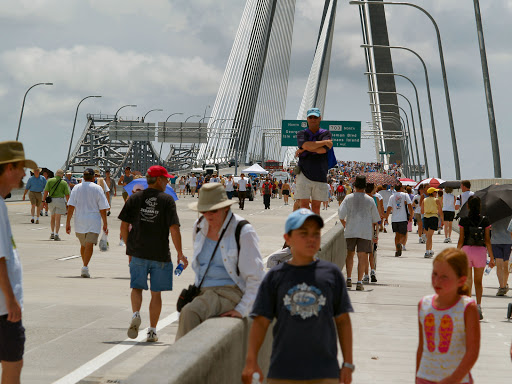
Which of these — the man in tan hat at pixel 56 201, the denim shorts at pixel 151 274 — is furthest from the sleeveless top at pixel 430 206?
the denim shorts at pixel 151 274

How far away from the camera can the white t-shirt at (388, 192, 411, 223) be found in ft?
74.9

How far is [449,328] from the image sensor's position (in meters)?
5.10

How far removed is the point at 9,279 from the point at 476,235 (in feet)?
25.1

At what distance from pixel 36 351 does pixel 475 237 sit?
229 inches

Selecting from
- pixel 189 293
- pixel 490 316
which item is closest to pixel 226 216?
pixel 189 293

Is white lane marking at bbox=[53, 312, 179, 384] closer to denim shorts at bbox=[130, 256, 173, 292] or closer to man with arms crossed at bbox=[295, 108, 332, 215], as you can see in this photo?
denim shorts at bbox=[130, 256, 173, 292]

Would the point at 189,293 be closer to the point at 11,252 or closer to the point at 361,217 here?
the point at 11,252

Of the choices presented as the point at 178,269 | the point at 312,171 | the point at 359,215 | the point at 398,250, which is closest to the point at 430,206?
the point at 398,250

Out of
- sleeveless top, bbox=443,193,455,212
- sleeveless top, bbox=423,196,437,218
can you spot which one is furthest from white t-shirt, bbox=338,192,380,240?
sleeveless top, bbox=443,193,455,212

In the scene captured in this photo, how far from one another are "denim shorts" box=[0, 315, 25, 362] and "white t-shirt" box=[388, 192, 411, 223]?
17.9m

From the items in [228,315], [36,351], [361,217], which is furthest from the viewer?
[361,217]

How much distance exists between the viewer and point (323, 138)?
11.8 meters

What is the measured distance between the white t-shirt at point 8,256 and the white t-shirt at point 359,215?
911 cm

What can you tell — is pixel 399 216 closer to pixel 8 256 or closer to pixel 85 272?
pixel 85 272
